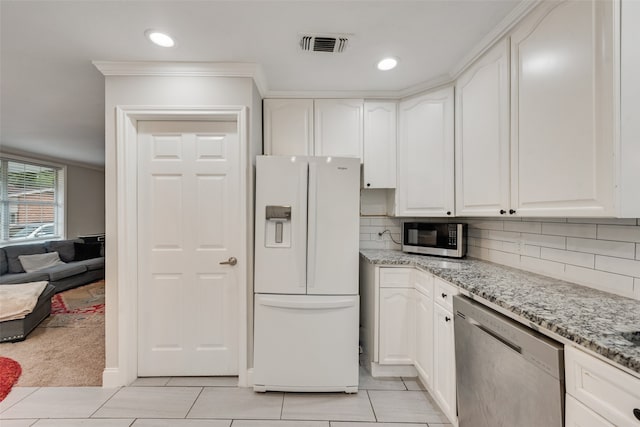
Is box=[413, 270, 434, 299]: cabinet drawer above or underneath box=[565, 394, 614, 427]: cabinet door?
above

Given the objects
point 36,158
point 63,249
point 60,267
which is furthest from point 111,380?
point 36,158

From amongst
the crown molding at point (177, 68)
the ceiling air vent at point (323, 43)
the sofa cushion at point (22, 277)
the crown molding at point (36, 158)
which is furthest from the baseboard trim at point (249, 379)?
the crown molding at point (36, 158)

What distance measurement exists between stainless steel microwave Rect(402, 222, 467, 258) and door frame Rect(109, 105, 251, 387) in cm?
143

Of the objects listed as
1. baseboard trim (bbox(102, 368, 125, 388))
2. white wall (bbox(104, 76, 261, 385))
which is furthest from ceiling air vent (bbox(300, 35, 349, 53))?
baseboard trim (bbox(102, 368, 125, 388))

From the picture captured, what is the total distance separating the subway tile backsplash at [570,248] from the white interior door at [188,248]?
1.97 m

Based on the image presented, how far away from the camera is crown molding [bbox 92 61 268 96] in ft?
6.55

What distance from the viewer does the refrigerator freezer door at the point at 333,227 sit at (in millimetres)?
1962

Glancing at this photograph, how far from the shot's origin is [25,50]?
1848 mm

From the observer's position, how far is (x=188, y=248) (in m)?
2.16

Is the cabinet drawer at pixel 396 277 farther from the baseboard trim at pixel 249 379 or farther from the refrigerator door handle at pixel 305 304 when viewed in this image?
the baseboard trim at pixel 249 379

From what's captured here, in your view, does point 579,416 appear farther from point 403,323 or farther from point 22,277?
point 22,277

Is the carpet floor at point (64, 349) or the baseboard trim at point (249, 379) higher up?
the baseboard trim at point (249, 379)

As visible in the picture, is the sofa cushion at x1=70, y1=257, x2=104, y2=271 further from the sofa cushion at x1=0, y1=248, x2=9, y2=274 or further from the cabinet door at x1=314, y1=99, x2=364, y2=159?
the cabinet door at x1=314, y1=99, x2=364, y2=159

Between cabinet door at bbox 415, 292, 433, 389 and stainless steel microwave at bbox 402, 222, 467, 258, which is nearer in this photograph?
cabinet door at bbox 415, 292, 433, 389
